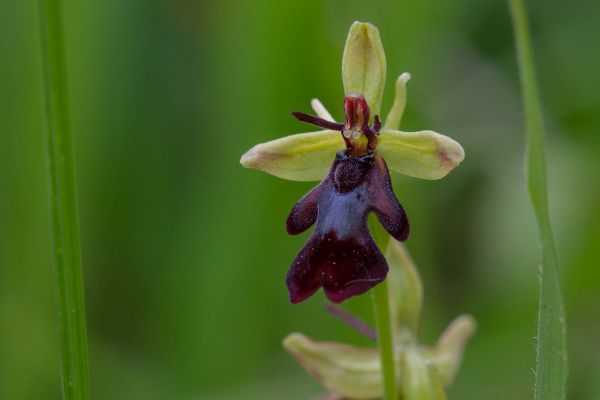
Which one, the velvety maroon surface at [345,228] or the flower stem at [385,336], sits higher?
the velvety maroon surface at [345,228]

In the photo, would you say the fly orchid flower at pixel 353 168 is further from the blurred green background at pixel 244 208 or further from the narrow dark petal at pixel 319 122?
the blurred green background at pixel 244 208

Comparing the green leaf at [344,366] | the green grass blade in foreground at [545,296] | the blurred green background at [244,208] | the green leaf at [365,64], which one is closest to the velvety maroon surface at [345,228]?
the green leaf at [365,64]

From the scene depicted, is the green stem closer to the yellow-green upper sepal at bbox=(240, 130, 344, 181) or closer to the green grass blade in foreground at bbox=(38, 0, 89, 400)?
the yellow-green upper sepal at bbox=(240, 130, 344, 181)

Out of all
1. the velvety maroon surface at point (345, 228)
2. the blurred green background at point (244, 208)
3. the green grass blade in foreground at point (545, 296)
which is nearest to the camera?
the green grass blade in foreground at point (545, 296)

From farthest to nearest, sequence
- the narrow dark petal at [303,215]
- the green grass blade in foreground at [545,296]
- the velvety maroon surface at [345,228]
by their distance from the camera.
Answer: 1. the narrow dark petal at [303,215]
2. the velvety maroon surface at [345,228]
3. the green grass blade in foreground at [545,296]

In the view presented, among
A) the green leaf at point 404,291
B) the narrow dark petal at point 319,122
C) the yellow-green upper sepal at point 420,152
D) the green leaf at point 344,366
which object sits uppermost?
the narrow dark petal at point 319,122

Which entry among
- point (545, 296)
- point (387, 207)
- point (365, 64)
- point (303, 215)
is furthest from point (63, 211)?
point (545, 296)

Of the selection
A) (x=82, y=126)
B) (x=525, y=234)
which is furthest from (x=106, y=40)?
(x=525, y=234)

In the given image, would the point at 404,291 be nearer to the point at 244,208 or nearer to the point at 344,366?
the point at 344,366

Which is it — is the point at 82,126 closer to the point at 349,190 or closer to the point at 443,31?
the point at 443,31
